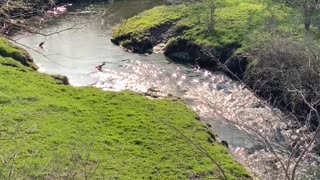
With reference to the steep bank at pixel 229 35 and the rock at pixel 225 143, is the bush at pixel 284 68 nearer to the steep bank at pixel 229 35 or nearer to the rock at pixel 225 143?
the steep bank at pixel 229 35

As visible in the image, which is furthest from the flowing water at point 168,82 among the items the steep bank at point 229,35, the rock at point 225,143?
the steep bank at point 229,35

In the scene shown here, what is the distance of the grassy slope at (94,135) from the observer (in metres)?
16.6

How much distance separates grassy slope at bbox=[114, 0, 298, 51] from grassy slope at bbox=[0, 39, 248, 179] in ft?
30.9

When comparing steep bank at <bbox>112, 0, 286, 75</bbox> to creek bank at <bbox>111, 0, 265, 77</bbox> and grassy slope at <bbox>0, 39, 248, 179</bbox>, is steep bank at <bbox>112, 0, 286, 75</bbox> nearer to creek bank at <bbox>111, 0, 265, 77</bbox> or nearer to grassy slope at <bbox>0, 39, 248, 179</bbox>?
creek bank at <bbox>111, 0, 265, 77</bbox>

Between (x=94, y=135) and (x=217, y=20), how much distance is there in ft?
56.5

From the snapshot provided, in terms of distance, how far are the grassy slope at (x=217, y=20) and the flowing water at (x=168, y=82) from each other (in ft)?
7.46

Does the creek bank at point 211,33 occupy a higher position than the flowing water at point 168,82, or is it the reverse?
the creek bank at point 211,33

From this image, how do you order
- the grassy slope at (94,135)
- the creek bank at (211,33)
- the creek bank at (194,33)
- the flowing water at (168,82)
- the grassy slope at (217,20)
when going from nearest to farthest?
1. the grassy slope at (94,135)
2. the flowing water at (168,82)
3. the creek bank at (211,33)
4. the creek bank at (194,33)
5. the grassy slope at (217,20)

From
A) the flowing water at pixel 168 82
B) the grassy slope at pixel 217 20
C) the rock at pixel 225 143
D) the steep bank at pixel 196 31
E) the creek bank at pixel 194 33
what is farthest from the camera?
the grassy slope at pixel 217 20

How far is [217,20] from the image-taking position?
3388cm

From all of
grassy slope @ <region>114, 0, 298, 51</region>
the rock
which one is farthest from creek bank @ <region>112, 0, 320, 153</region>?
the rock

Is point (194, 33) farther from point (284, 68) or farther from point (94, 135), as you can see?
point (94, 135)

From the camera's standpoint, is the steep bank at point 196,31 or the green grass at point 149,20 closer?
the steep bank at point 196,31

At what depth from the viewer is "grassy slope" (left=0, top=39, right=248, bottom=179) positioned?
16609mm
